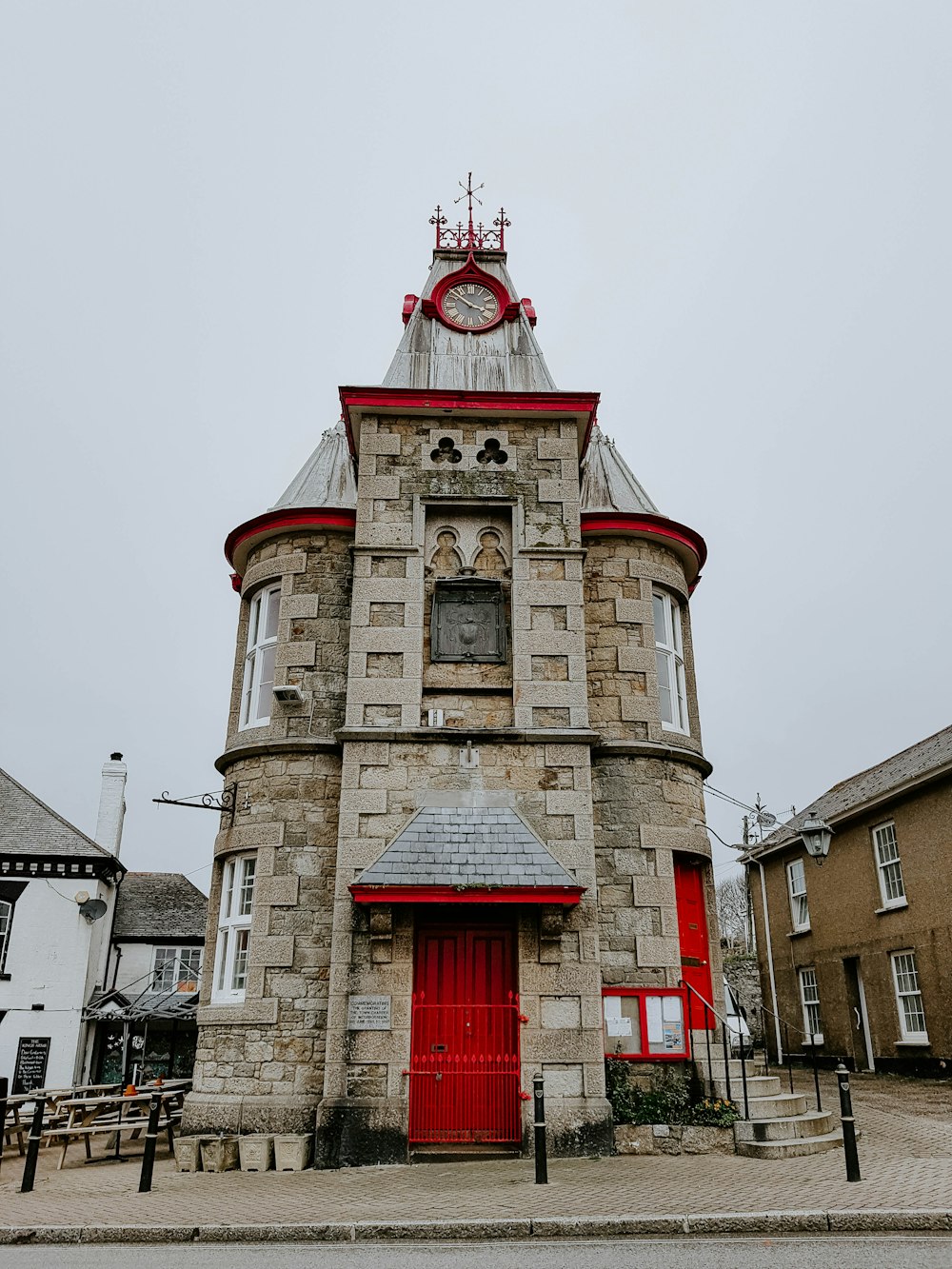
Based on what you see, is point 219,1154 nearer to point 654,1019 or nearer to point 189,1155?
point 189,1155

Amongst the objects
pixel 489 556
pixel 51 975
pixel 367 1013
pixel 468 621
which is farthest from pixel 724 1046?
pixel 51 975

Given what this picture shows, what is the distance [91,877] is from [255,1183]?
41.2 feet

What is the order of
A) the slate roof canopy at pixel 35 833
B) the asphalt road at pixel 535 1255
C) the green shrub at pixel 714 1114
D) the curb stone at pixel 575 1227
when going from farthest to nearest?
the slate roof canopy at pixel 35 833, the green shrub at pixel 714 1114, the curb stone at pixel 575 1227, the asphalt road at pixel 535 1255

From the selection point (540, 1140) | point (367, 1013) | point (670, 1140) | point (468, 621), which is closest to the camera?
point (540, 1140)

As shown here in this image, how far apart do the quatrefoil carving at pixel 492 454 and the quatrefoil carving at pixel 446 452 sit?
0.29 metres

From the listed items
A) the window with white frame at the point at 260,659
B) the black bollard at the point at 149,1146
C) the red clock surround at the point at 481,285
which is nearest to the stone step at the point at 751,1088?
the black bollard at the point at 149,1146

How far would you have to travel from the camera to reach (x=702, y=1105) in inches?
465

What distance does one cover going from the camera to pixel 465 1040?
11648 millimetres

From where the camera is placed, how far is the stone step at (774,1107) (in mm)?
11602

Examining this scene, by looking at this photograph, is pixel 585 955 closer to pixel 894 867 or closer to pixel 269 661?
pixel 269 661

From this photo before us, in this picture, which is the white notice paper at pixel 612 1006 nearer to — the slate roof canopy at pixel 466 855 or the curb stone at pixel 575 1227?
the slate roof canopy at pixel 466 855

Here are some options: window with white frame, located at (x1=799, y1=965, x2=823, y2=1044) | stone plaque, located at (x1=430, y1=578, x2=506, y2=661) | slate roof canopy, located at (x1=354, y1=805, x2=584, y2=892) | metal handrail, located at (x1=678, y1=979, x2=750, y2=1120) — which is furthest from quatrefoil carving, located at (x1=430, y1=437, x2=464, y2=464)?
window with white frame, located at (x1=799, y1=965, x2=823, y2=1044)

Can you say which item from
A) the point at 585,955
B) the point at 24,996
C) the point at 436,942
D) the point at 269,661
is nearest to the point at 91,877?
the point at 24,996

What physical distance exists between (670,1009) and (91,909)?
44.0 feet
